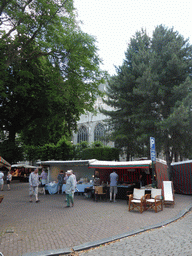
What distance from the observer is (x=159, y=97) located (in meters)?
20.2

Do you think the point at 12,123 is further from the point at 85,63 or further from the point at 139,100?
the point at 139,100

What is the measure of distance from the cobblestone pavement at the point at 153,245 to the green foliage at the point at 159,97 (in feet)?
40.9

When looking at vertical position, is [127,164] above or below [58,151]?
below

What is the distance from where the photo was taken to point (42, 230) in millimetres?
5965

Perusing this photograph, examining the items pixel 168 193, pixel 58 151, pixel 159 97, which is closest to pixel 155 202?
pixel 168 193

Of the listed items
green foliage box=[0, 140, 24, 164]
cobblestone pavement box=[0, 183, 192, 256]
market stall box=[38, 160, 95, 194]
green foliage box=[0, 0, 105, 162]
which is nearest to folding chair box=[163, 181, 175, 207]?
cobblestone pavement box=[0, 183, 192, 256]

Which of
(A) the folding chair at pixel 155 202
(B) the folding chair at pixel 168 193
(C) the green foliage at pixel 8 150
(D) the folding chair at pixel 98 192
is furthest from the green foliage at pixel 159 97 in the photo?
(C) the green foliage at pixel 8 150

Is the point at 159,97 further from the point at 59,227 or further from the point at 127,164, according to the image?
the point at 59,227

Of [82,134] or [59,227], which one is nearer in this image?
[59,227]

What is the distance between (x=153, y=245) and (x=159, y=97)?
16.9 metres

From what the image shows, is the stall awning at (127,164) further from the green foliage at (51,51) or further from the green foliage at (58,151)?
the green foliage at (58,151)

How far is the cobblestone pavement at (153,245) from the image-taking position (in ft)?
14.7

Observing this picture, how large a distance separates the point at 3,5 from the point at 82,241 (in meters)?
12.2

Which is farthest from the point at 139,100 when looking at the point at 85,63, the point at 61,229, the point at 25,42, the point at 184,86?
the point at 61,229
